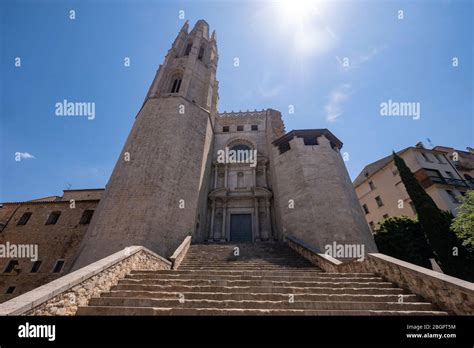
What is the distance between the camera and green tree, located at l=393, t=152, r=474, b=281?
34.5 feet

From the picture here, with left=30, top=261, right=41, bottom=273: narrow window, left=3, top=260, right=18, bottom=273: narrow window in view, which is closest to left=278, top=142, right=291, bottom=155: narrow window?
left=30, top=261, right=41, bottom=273: narrow window

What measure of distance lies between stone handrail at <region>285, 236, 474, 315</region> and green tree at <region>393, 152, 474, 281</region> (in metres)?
7.93

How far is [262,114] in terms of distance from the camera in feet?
77.0

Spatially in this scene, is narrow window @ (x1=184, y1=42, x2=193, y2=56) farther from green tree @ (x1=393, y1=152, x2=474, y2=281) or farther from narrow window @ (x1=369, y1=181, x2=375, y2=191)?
green tree @ (x1=393, y1=152, x2=474, y2=281)

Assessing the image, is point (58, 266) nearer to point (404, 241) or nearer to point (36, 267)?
point (36, 267)

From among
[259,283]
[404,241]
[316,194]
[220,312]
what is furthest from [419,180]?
[220,312]

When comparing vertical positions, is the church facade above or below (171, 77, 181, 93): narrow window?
below

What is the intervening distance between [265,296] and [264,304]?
0.36 meters

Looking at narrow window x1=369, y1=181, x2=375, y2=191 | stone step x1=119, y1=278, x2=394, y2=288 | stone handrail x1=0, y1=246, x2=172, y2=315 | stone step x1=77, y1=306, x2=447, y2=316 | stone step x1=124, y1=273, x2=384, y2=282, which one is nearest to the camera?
stone handrail x1=0, y1=246, x2=172, y2=315

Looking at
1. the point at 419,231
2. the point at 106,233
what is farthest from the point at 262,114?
the point at 106,233

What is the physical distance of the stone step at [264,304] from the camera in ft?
13.1

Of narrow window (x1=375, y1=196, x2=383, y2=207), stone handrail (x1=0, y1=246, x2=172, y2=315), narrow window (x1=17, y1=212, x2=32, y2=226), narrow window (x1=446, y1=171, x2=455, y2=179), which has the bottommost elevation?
stone handrail (x1=0, y1=246, x2=172, y2=315)

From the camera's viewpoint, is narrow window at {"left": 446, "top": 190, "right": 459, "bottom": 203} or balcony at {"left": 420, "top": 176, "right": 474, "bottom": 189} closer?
narrow window at {"left": 446, "top": 190, "right": 459, "bottom": 203}

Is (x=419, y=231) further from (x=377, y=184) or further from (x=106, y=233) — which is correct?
(x=106, y=233)
